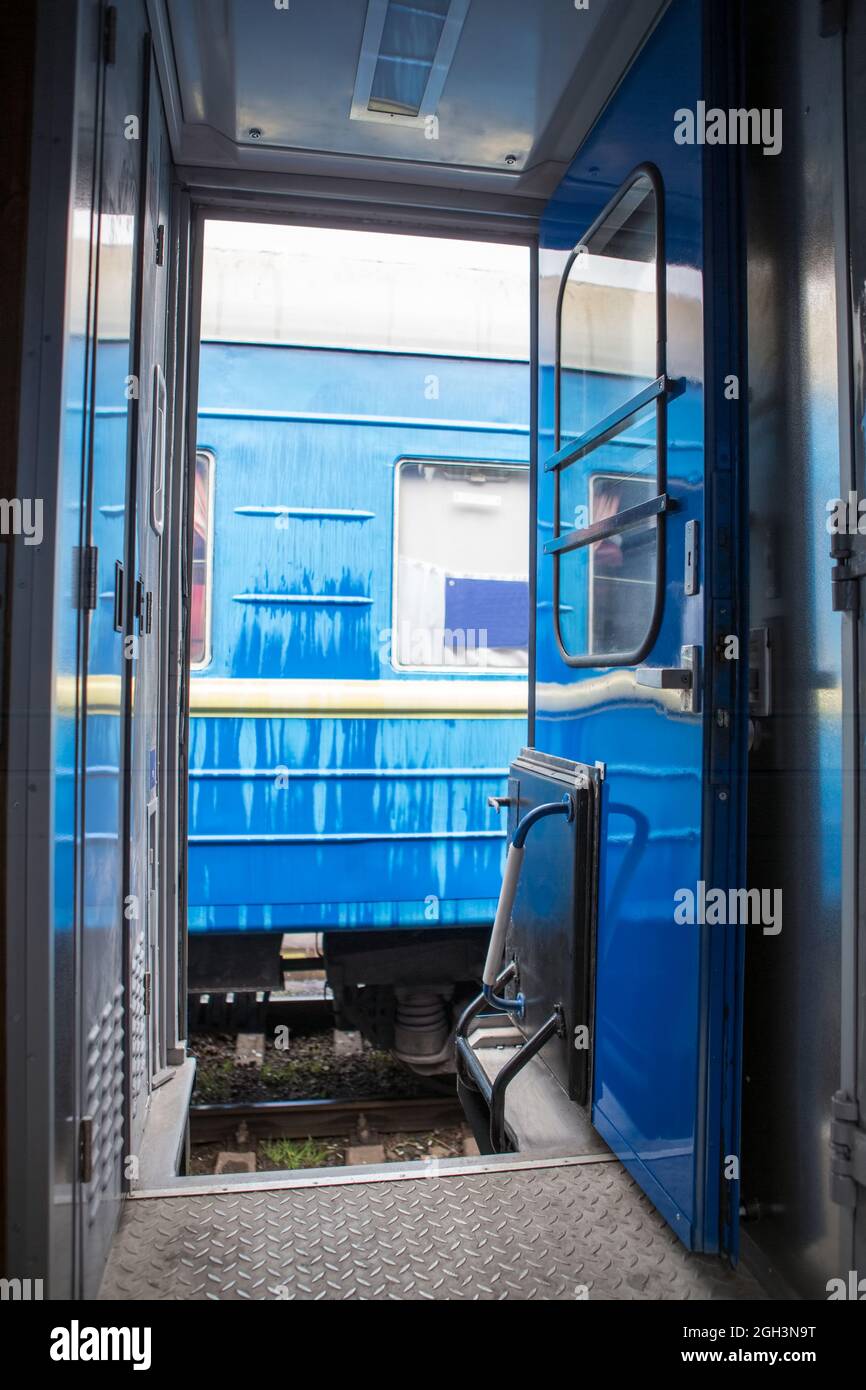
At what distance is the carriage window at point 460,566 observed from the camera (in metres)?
3.90

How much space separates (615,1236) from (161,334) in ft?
8.35

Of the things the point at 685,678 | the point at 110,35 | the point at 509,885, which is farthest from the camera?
the point at 509,885

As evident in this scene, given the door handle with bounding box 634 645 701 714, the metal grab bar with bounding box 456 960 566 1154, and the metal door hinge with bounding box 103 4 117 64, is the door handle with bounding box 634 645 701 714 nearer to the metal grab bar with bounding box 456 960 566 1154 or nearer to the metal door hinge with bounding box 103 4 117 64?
the metal grab bar with bounding box 456 960 566 1154

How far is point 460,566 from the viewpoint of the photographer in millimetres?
3967

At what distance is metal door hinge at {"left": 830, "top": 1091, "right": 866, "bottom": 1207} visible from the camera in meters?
1.55

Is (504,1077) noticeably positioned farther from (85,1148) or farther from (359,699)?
(359,699)

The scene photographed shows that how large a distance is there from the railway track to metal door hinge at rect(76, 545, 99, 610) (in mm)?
2664

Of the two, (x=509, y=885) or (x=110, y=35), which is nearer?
(x=110, y=35)

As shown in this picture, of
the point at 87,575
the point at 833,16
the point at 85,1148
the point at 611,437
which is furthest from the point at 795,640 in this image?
the point at 85,1148

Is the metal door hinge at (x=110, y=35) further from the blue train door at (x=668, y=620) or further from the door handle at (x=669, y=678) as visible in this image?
the door handle at (x=669, y=678)

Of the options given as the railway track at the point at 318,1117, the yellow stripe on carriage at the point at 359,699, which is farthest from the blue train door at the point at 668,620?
the railway track at the point at 318,1117

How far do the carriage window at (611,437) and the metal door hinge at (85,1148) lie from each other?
1.48 m

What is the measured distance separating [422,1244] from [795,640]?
147 centimetres
